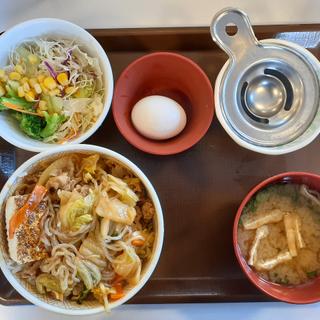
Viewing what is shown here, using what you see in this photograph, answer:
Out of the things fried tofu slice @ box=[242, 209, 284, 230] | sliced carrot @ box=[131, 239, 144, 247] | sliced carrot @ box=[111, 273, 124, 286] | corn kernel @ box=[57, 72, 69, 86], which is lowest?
sliced carrot @ box=[111, 273, 124, 286]

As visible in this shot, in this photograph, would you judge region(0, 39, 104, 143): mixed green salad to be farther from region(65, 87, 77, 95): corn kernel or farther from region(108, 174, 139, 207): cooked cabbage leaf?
region(108, 174, 139, 207): cooked cabbage leaf

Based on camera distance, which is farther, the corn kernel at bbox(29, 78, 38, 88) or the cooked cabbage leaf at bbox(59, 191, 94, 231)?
the corn kernel at bbox(29, 78, 38, 88)

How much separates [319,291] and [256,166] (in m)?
0.37

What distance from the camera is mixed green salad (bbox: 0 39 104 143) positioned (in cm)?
123

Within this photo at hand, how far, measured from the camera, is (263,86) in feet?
4.25

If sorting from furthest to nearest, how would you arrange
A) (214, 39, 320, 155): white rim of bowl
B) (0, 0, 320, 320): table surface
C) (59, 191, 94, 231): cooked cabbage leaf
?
1. (0, 0, 320, 320): table surface
2. (214, 39, 320, 155): white rim of bowl
3. (59, 191, 94, 231): cooked cabbage leaf

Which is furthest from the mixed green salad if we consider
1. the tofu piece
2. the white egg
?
the tofu piece

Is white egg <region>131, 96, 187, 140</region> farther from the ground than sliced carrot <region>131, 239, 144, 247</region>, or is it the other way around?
white egg <region>131, 96, 187, 140</region>

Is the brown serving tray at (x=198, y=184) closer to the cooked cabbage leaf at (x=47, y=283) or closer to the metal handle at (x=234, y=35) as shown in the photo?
the metal handle at (x=234, y=35)

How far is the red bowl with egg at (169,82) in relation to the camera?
1202mm

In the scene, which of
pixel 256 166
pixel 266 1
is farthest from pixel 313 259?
pixel 266 1

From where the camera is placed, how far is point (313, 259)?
3.94ft

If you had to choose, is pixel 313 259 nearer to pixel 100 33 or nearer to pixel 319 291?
pixel 319 291

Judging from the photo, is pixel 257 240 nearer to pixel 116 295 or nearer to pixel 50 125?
pixel 116 295
